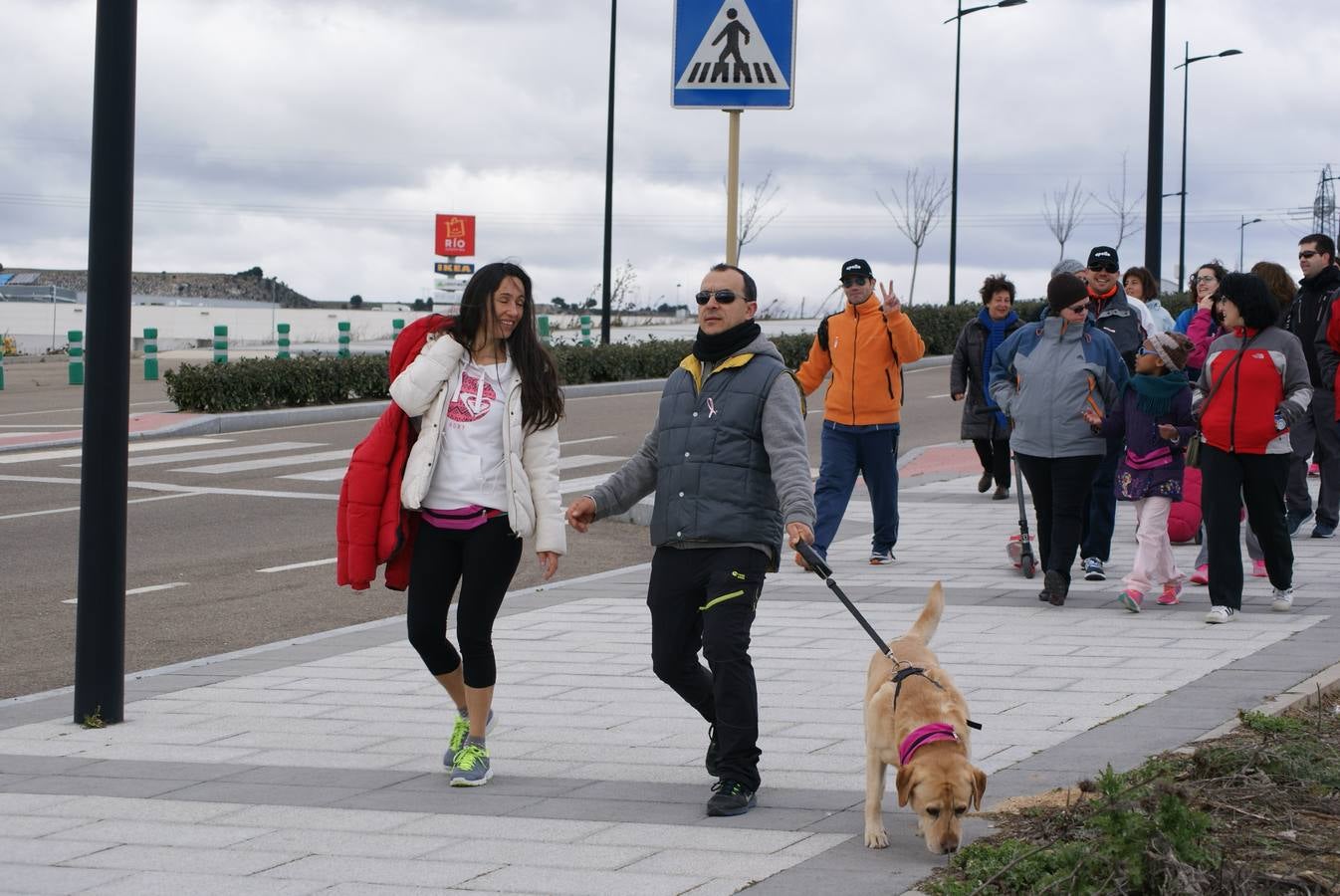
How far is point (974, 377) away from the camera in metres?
15.1

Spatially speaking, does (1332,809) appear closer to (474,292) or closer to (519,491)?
(519,491)

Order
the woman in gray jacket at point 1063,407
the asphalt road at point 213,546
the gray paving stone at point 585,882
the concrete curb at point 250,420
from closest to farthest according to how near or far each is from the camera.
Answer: the gray paving stone at point 585,882, the woman in gray jacket at point 1063,407, the asphalt road at point 213,546, the concrete curb at point 250,420

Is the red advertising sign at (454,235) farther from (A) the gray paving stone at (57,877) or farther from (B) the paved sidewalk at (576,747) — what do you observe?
(A) the gray paving stone at (57,877)

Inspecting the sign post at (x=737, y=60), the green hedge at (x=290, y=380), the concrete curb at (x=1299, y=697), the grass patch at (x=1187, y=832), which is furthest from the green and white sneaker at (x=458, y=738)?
the green hedge at (x=290, y=380)

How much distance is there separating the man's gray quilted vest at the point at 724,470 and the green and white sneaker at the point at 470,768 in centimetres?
98

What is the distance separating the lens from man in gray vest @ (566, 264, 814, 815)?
566 centimetres

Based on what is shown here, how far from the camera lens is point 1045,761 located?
6.09 metres

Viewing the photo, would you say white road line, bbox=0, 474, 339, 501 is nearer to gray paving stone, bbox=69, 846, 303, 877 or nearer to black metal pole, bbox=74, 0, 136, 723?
black metal pole, bbox=74, 0, 136, 723

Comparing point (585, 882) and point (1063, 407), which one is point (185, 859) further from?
point (1063, 407)

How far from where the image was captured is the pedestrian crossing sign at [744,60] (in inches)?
375

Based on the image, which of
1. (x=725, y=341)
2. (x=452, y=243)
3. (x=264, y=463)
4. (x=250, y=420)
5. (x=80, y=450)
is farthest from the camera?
(x=452, y=243)

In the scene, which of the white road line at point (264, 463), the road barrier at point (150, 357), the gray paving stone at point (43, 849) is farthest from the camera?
the road barrier at point (150, 357)

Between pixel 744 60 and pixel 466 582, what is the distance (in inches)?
174

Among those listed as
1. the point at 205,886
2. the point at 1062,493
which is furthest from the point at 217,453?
the point at 205,886
